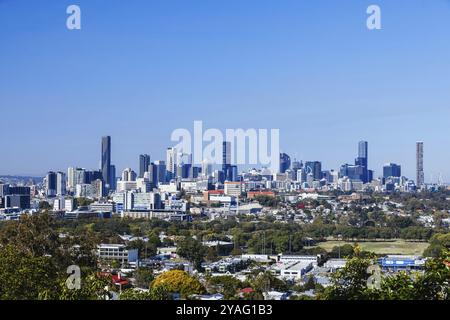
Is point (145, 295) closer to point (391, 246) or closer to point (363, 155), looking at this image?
point (363, 155)

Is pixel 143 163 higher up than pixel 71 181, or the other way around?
pixel 143 163

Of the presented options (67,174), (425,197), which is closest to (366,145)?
(67,174)

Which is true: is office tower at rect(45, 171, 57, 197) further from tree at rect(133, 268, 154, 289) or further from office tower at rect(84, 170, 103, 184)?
tree at rect(133, 268, 154, 289)

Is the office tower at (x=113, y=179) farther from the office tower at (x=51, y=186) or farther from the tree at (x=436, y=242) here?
the tree at (x=436, y=242)

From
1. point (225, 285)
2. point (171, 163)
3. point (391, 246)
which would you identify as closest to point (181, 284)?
point (225, 285)

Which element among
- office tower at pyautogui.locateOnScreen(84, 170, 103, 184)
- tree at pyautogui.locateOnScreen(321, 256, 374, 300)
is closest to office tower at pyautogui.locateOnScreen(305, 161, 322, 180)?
office tower at pyautogui.locateOnScreen(84, 170, 103, 184)
